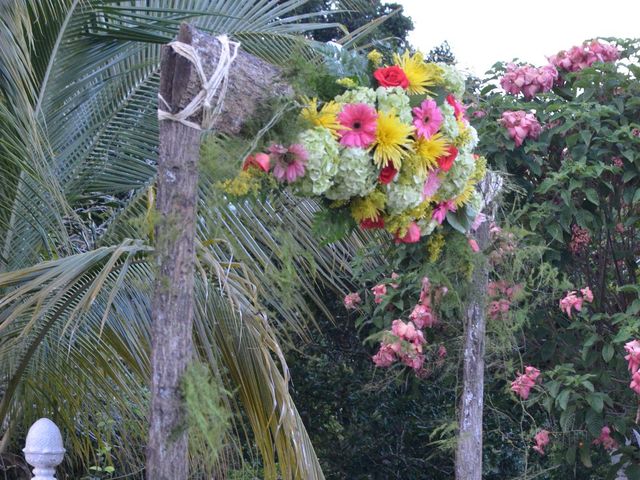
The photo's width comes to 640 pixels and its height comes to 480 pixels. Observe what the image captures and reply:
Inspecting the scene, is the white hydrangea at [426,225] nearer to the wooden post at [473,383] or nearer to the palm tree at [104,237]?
the palm tree at [104,237]

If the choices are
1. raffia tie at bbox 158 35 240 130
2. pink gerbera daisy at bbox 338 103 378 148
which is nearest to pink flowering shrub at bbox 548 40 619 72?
pink gerbera daisy at bbox 338 103 378 148

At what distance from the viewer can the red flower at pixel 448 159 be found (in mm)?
2305

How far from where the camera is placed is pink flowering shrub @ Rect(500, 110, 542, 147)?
4.03 meters

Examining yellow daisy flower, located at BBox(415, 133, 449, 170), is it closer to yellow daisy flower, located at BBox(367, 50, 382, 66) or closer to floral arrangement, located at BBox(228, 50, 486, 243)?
floral arrangement, located at BBox(228, 50, 486, 243)

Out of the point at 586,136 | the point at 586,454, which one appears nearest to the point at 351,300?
the point at 586,454

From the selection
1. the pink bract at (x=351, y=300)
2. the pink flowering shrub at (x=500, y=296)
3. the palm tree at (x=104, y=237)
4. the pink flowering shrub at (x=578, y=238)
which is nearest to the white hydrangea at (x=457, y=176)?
the palm tree at (x=104, y=237)

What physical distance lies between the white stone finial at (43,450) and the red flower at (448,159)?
131cm

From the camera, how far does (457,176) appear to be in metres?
2.36

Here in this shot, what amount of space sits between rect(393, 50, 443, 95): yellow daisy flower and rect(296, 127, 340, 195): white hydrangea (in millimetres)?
341

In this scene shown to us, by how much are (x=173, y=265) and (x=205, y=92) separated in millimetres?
353

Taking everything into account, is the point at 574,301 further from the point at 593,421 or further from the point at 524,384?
the point at 593,421

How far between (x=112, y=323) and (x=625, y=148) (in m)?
2.17

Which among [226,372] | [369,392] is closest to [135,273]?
[226,372]

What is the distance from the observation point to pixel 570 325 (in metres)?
4.09
